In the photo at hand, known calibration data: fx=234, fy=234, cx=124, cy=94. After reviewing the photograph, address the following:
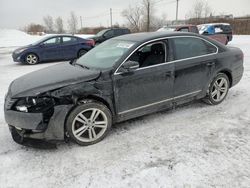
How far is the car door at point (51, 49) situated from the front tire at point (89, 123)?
8.31 metres

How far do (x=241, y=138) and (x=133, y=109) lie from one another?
161cm

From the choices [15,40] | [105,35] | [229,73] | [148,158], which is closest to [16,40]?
[15,40]

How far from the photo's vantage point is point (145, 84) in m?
3.62

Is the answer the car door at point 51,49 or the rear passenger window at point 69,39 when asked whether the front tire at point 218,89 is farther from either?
the rear passenger window at point 69,39

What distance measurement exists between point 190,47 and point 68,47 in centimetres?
811

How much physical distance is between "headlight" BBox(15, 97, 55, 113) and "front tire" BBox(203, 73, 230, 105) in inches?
117

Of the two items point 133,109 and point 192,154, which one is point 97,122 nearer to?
point 133,109

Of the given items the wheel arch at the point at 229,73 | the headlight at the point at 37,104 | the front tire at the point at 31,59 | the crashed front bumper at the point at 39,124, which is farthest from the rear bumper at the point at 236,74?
the front tire at the point at 31,59

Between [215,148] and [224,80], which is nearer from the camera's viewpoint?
[215,148]

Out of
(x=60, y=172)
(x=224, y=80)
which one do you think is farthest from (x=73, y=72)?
(x=224, y=80)

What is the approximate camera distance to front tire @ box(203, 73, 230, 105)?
14.8 feet

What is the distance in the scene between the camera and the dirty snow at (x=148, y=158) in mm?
2586

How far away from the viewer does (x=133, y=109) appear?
3.62m

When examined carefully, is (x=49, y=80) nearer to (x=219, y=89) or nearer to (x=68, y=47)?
(x=219, y=89)
